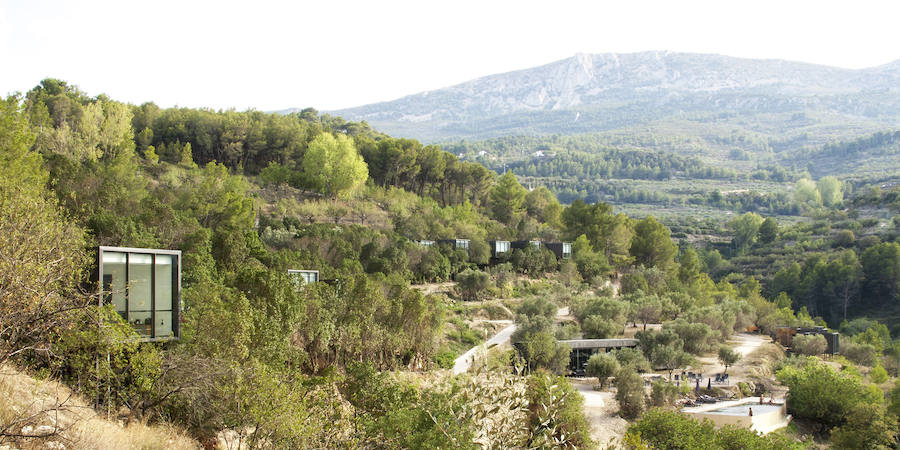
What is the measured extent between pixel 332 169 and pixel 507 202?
16.2 m

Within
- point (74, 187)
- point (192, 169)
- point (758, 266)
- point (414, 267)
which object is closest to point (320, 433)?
point (74, 187)

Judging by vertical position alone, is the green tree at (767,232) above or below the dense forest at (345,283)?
below

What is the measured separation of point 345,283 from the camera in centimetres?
2602

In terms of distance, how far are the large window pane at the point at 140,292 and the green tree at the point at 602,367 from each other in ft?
68.4

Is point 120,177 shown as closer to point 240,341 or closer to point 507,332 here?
point 507,332

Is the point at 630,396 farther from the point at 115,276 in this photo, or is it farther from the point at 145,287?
the point at 115,276

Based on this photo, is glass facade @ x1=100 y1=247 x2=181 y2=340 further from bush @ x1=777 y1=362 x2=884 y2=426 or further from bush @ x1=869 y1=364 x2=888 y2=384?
bush @ x1=869 y1=364 x2=888 y2=384

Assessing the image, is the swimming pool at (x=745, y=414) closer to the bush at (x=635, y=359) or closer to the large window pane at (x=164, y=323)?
the bush at (x=635, y=359)

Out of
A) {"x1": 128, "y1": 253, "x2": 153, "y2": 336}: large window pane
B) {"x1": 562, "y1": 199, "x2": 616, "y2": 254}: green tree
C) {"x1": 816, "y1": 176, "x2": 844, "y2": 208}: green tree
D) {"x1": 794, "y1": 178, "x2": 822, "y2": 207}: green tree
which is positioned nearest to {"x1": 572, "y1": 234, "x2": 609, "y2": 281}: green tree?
{"x1": 562, "y1": 199, "x2": 616, "y2": 254}: green tree

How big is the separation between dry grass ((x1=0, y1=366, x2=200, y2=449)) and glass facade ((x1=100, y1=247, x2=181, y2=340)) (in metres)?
2.25

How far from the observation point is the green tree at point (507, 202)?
6275cm

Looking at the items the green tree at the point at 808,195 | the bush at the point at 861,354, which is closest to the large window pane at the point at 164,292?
the bush at the point at 861,354

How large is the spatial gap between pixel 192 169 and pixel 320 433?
39.9 metres

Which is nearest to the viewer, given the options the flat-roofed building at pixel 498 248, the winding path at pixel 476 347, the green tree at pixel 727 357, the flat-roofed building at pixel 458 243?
the winding path at pixel 476 347
